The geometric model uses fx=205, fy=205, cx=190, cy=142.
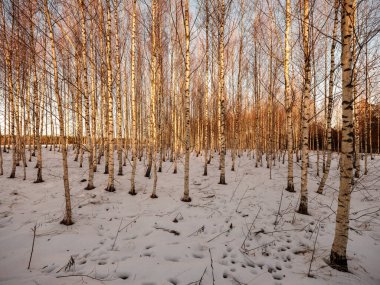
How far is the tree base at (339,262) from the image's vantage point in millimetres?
3403

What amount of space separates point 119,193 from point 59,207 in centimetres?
189

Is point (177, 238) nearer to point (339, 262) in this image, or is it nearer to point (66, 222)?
point (66, 222)

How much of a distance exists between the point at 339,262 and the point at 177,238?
2.95m

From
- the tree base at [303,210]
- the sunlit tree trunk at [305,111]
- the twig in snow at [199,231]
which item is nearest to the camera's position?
the twig in snow at [199,231]

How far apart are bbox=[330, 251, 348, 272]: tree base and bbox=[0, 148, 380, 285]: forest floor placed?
3.9 inches

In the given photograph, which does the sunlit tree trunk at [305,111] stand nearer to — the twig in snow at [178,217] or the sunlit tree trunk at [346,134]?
the sunlit tree trunk at [346,134]

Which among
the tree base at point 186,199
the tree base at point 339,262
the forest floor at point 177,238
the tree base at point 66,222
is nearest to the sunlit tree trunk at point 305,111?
the forest floor at point 177,238

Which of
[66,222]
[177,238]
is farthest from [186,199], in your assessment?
[66,222]

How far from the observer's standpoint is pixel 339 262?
344 cm

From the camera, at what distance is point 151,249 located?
395cm

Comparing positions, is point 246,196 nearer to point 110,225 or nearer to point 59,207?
point 110,225

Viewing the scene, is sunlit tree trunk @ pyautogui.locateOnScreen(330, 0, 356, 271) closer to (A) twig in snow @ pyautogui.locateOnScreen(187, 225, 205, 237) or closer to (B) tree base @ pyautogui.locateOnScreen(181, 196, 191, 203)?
(A) twig in snow @ pyautogui.locateOnScreen(187, 225, 205, 237)

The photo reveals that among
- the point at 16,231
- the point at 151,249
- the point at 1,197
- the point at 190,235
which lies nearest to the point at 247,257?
the point at 190,235

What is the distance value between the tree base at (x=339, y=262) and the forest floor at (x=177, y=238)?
99mm
